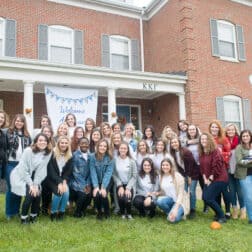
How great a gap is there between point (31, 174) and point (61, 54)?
8.62 meters

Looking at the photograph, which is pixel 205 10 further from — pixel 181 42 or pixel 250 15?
pixel 250 15

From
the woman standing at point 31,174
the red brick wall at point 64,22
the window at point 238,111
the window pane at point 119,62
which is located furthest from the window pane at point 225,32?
the woman standing at point 31,174

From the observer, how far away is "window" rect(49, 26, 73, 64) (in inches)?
504

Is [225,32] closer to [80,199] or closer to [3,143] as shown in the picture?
[80,199]


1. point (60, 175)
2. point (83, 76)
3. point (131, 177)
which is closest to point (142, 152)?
point (131, 177)

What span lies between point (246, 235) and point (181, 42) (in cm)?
918

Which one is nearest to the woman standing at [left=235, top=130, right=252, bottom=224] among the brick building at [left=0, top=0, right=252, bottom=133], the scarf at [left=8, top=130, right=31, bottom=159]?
the scarf at [left=8, top=130, right=31, bottom=159]

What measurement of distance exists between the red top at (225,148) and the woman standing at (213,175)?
0.23 metres

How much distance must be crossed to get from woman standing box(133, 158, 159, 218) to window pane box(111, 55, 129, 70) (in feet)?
28.3

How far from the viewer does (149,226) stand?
516 centimetres

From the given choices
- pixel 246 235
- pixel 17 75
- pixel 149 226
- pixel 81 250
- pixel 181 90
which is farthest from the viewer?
pixel 181 90

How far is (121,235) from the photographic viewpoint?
181 inches

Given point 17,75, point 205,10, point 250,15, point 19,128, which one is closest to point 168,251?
point 19,128

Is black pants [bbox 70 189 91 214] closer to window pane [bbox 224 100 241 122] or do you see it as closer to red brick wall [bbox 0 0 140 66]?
red brick wall [bbox 0 0 140 66]
